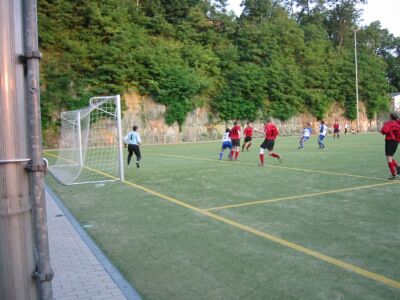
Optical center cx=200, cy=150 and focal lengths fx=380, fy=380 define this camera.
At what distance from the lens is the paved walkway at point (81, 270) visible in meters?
3.94

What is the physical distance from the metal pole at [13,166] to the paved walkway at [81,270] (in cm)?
222

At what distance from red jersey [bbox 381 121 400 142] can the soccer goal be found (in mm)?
7809

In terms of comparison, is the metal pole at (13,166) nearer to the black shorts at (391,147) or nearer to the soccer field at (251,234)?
the soccer field at (251,234)

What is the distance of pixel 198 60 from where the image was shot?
43812 millimetres

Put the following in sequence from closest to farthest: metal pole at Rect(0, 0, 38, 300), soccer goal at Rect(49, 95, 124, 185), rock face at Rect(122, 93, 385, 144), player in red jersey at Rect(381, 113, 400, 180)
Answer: metal pole at Rect(0, 0, 38, 300) < player in red jersey at Rect(381, 113, 400, 180) < soccer goal at Rect(49, 95, 124, 185) < rock face at Rect(122, 93, 385, 144)

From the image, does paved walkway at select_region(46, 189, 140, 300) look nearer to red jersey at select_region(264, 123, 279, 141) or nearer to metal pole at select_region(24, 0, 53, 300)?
metal pole at select_region(24, 0, 53, 300)

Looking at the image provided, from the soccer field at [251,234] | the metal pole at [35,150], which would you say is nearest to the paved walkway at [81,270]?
the soccer field at [251,234]

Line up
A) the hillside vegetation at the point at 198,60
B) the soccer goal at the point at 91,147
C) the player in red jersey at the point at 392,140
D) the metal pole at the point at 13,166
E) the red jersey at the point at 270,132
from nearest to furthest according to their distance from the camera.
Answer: the metal pole at the point at 13,166 → the player in red jersey at the point at 392,140 → the soccer goal at the point at 91,147 → the red jersey at the point at 270,132 → the hillside vegetation at the point at 198,60

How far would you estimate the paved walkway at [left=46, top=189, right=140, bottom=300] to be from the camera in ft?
12.9

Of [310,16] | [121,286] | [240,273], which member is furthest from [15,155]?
[310,16]

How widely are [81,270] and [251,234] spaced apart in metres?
2.51

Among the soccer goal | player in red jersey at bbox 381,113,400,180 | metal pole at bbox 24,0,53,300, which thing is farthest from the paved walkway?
player in red jersey at bbox 381,113,400,180

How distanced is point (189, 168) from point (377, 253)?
10462 mm

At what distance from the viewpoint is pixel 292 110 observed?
49.9m
